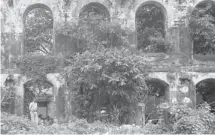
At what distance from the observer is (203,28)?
15.7 metres

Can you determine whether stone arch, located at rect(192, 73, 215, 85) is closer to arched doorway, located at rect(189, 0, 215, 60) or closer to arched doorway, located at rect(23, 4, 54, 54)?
arched doorway, located at rect(189, 0, 215, 60)

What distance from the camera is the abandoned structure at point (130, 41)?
51.1 ft

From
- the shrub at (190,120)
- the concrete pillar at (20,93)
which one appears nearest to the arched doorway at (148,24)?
the shrub at (190,120)

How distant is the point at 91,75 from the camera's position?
1378 centimetres

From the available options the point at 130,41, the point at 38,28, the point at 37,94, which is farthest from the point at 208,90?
the point at 38,28

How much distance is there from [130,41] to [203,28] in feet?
10.6

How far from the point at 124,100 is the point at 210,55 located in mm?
4845

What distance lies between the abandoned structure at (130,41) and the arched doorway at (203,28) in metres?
0.35

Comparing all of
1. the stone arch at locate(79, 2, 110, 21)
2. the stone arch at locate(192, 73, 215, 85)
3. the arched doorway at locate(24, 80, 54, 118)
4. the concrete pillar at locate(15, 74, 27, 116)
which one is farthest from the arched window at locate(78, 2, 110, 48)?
the stone arch at locate(192, 73, 215, 85)

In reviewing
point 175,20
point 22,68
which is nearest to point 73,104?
point 22,68

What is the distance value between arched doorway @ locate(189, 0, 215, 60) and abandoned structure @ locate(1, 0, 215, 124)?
1.14 ft

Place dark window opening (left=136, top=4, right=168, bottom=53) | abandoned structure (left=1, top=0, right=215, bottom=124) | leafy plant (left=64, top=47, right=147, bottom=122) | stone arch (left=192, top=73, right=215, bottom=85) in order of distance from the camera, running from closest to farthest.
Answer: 1. leafy plant (left=64, top=47, right=147, bottom=122)
2. abandoned structure (left=1, top=0, right=215, bottom=124)
3. stone arch (left=192, top=73, right=215, bottom=85)
4. dark window opening (left=136, top=4, right=168, bottom=53)

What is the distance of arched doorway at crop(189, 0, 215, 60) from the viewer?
15630 mm

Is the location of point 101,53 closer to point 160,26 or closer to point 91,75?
point 91,75
